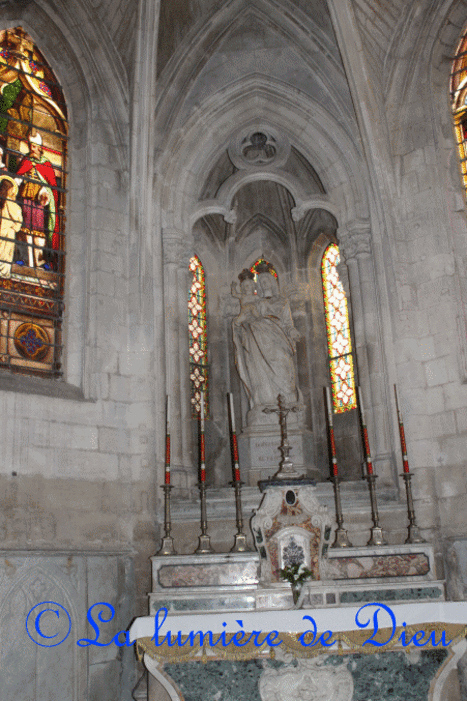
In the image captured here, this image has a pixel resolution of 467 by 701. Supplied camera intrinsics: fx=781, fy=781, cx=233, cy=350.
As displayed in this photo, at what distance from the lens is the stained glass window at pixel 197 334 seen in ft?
36.0

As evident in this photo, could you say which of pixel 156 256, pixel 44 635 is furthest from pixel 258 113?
pixel 44 635

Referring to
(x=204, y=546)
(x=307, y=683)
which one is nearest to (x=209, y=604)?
(x=204, y=546)

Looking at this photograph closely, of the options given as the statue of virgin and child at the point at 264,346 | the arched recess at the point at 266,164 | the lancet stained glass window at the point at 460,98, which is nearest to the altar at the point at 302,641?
the statue of virgin and child at the point at 264,346

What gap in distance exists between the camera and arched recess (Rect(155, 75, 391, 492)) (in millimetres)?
9984

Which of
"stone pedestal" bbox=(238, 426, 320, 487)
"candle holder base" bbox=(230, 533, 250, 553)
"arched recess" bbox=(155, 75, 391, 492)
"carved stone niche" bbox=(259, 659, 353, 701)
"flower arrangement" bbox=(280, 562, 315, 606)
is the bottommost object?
"carved stone niche" bbox=(259, 659, 353, 701)

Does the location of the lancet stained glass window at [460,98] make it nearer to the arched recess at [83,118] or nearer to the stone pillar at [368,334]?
the stone pillar at [368,334]

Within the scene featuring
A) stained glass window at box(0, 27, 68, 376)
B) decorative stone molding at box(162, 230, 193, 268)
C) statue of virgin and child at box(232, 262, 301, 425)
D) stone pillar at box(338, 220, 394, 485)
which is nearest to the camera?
stained glass window at box(0, 27, 68, 376)

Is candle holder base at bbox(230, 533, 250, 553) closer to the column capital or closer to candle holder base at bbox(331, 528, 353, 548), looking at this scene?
candle holder base at bbox(331, 528, 353, 548)

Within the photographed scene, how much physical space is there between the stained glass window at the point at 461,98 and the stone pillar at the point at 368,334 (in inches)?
57.9

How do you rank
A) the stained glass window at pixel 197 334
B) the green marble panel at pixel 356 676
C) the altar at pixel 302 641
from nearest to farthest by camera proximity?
the altar at pixel 302 641 → the green marble panel at pixel 356 676 → the stained glass window at pixel 197 334

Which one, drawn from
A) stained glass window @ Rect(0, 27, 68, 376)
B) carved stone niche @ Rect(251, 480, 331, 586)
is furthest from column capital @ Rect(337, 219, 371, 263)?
carved stone niche @ Rect(251, 480, 331, 586)

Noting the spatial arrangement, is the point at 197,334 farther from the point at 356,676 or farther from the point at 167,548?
the point at 356,676

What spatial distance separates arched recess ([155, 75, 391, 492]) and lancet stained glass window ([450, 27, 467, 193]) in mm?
1222

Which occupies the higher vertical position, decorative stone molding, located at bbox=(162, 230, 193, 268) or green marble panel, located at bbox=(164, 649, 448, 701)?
decorative stone molding, located at bbox=(162, 230, 193, 268)
